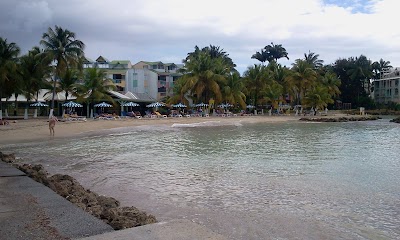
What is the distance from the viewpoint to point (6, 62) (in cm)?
3988

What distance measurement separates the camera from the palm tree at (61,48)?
142 feet

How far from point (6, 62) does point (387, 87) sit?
83048 millimetres

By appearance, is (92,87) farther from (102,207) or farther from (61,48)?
(102,207)

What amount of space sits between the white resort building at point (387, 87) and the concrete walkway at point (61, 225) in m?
91.4

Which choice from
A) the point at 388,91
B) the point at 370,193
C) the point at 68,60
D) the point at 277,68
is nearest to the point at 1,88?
the point at 68,60

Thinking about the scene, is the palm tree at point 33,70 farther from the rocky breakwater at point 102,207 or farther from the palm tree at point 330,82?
the palm tree at point 330,82

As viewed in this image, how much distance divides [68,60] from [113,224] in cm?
4177

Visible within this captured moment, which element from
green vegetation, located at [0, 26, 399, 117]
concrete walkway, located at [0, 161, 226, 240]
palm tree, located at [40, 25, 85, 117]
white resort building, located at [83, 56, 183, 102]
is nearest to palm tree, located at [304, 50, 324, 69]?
green vegetation, located at [0, 26, 399, 117]

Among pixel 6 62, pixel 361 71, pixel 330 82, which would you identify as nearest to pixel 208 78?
pixel 6 62

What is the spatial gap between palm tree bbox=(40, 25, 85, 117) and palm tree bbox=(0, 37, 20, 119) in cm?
322

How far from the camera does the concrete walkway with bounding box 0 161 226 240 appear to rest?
464 centimetres

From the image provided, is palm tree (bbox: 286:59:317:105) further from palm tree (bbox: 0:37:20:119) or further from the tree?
palm tree (bbox: 0:37:20:119)

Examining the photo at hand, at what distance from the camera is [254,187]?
421 inches

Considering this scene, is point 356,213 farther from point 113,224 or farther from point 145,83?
point 145,83
